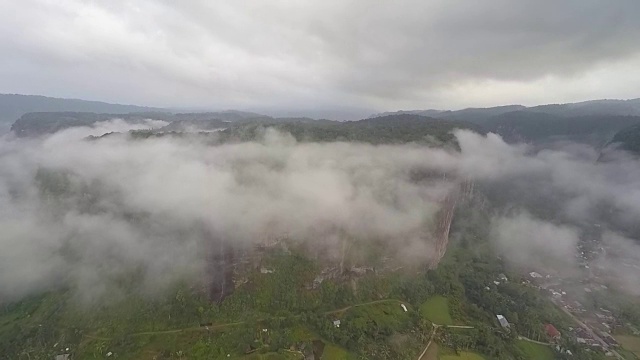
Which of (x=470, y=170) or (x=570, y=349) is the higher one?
(x=470, y=170)

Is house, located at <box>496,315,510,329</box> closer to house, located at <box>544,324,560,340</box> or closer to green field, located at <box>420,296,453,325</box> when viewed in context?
house, located at <box>544,324,560,340</box>

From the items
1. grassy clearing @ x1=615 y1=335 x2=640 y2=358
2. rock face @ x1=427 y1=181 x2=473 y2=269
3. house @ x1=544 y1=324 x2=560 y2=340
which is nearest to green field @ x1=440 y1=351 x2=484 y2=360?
house @ x1=544 y1=324 x2=560 y2=340

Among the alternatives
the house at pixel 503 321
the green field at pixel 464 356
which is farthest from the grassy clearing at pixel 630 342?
the green field at pixel 464 356

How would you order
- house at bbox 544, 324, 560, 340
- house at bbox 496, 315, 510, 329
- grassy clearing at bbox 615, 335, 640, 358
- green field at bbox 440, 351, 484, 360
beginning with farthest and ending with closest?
house at bbox 496, 315, 510, 329 < house at bbox 544, 324, 560, 340 < grassy clearing at bbox 615, 335, 640, 358 < green field at bbox 440, 351, 484, 360

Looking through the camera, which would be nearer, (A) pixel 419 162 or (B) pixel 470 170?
(A) pixel 419 162

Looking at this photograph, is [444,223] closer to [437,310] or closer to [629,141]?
[437,310]

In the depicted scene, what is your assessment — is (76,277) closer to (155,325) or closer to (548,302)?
(155,325)

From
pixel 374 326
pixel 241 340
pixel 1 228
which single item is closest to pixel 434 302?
pixel 374 326
